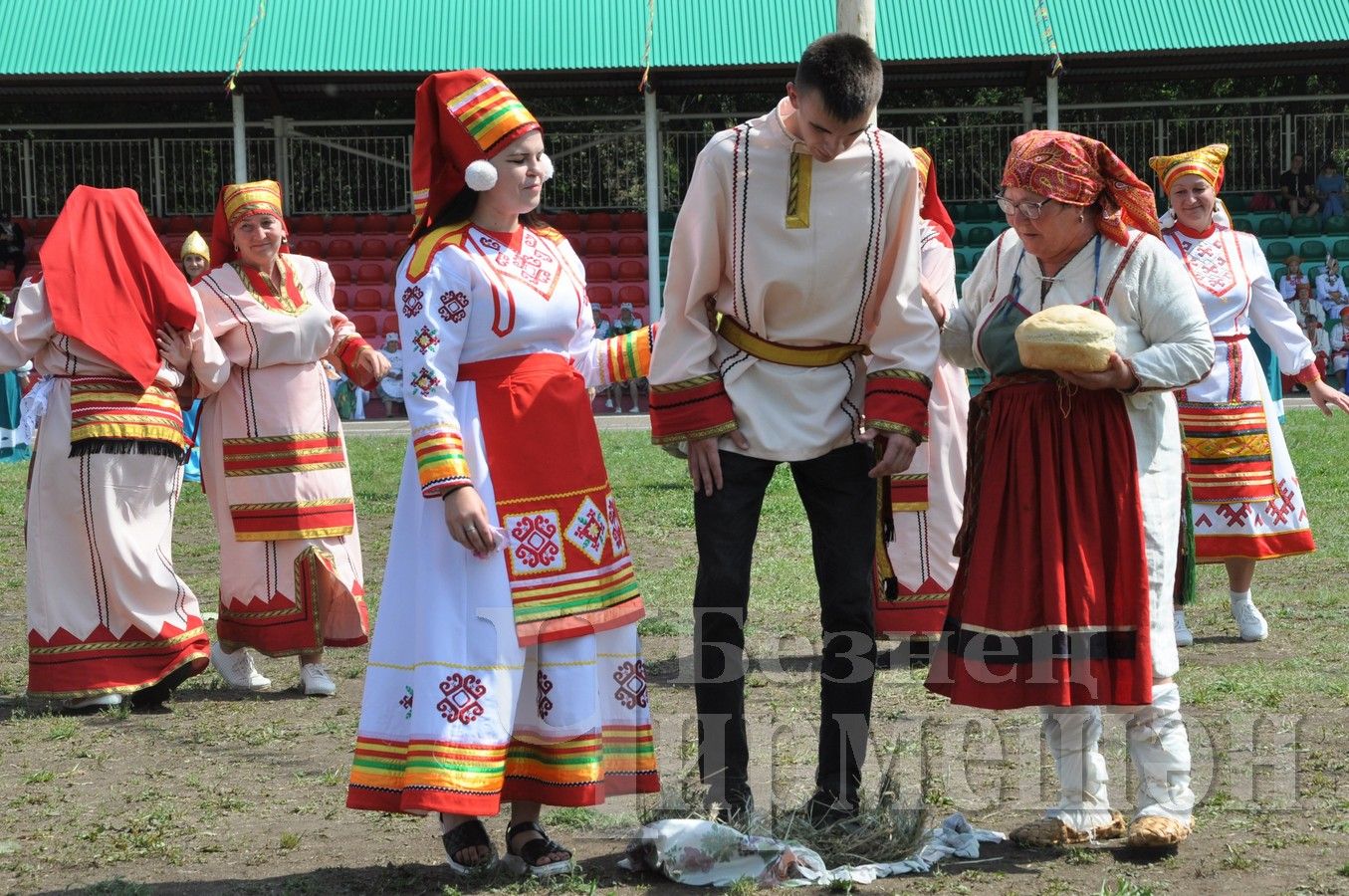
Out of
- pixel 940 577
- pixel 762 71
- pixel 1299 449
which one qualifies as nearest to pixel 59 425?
pixel 940 577

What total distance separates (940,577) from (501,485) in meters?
3.02

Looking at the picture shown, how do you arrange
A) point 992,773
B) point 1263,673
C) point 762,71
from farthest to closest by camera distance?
point 762,71
point 1263,673
point 992,773

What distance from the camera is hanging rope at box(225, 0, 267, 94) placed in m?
23.1

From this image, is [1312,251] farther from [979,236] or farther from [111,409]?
[111,409]

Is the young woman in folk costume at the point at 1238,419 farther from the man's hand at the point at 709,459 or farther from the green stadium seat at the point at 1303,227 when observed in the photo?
the green stadium seat at the point at 1303,227

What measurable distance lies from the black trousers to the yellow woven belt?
228mm

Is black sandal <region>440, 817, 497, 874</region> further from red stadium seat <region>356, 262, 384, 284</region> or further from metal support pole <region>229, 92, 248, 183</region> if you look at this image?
red stadium seat <region>356, 262, 384, 284</region>

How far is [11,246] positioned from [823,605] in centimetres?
2235

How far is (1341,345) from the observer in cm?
Result: 2270

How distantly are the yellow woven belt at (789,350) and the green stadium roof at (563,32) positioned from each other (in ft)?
64.2

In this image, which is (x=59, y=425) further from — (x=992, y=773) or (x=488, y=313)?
(x=992, y=773)

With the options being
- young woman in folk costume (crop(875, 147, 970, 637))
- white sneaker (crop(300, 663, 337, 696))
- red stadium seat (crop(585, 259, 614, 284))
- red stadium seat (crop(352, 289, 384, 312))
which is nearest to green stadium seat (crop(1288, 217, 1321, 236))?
red stadium seat (crop(585, 259, 614, 284))

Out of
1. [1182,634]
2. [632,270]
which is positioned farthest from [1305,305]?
[1182,634]

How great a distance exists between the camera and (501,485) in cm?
384
